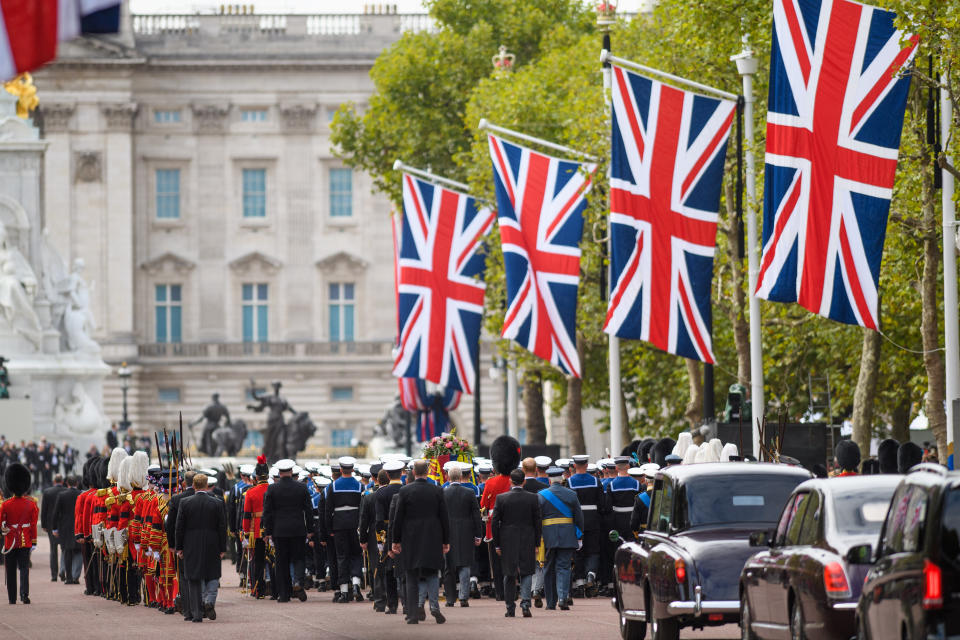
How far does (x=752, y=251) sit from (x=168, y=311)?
62.4 meters

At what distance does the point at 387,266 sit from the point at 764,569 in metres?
77.2

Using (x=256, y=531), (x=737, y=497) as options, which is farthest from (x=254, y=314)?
(x=737, y=497)

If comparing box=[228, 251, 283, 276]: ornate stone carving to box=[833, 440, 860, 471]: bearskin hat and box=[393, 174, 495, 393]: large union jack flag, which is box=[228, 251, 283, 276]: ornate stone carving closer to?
box=[393, 174, 495, 393]: large union jack flag

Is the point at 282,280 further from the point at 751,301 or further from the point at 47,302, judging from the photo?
the point at 751,301

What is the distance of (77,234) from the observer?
293ft

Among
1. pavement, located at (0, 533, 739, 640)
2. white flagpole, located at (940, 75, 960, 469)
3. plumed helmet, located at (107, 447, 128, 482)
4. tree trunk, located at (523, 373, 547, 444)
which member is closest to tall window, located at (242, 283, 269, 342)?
tree trunk, located at (523, 373, 547, 444)

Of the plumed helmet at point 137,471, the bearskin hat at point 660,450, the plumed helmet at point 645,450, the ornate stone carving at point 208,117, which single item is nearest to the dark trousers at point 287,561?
the plumed helmet at point 137,471

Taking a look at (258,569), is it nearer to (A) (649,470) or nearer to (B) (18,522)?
(B) (18,522)

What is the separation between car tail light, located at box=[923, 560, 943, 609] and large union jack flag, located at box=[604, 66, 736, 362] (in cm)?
1396

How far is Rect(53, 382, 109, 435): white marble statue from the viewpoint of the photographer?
58594 millimetres

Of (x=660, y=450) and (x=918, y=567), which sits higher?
(x=660, y=450)

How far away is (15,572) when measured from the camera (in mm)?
27531

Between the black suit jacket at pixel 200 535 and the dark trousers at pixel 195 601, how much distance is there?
0.36 ft

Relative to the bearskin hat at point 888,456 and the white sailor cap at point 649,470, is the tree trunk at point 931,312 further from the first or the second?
the white sailor cap at point 649,470
